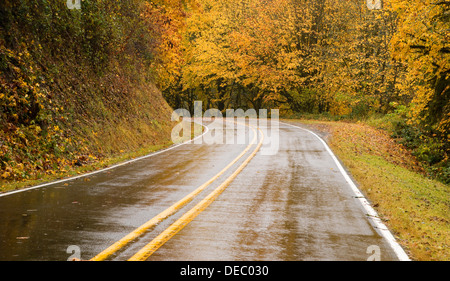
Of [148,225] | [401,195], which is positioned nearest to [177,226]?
[148,225]

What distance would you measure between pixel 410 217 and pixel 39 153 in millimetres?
9996

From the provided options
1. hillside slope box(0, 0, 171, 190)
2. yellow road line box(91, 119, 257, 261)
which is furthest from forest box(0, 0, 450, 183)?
yellow road line box(91, 119, 257, 261)

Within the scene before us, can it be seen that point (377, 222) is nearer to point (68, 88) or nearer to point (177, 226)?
point (177, 226)

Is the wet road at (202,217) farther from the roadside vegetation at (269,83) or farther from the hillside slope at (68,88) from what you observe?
the hillside slope at (68,88)

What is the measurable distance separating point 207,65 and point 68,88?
31.4 m

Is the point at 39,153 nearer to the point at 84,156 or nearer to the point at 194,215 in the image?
the point at 84,156

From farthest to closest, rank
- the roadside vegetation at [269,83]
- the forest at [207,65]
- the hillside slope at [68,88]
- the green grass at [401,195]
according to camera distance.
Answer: the forest at [207,65] < the hillside slope at [68,88] < the roadside vegetation at [269,83] < the green grass at [401,195]

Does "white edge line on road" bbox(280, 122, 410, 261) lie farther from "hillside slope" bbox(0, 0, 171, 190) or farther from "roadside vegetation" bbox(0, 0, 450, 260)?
"hillside slope" bbox(0, 0, 171, 190)

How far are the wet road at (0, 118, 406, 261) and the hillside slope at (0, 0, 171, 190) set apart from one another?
2.15m

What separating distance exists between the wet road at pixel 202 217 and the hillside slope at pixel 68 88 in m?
2.15

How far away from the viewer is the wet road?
588 centimetres

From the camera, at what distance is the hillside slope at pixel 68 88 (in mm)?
13055

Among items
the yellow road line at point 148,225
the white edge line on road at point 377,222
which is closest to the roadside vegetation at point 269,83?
the white edge line on road at point 377,222

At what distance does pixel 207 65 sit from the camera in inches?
1873
